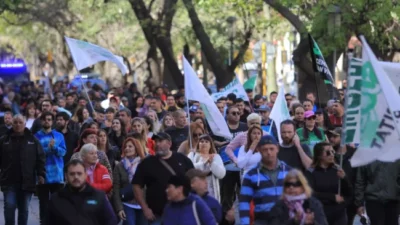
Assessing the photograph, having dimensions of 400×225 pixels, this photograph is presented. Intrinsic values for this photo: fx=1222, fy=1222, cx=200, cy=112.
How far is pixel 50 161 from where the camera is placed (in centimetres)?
1456

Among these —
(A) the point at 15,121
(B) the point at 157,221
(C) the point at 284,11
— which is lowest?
(B) the point at 157,221

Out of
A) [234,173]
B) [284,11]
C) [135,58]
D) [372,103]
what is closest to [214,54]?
[284,11]

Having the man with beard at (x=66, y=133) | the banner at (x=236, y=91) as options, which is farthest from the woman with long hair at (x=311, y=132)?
the banner at (x=236, y=91)

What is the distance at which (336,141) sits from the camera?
500 inches

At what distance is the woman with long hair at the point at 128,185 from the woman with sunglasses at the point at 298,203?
3486 millimetres

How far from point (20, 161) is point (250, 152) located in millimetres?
2906

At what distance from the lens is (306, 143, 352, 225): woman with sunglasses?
10664 mm

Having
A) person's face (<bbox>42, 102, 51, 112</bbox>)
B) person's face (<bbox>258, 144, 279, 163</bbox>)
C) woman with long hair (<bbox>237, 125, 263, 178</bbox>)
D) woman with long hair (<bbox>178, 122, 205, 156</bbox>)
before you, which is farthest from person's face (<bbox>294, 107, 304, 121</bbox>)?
person's face (<bbox>258, 144, 279, 163</bbox>)

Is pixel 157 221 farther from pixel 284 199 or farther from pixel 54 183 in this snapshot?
pixel 54 183

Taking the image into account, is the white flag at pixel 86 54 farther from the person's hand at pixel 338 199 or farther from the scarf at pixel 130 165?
the person's hand at pixel 338 199

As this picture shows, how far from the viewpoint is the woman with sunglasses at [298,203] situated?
8852mm

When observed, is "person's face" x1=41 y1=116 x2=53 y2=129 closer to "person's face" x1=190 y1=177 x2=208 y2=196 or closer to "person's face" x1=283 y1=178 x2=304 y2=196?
"person's face" x1=190 y1=177 x2=208 y2=196

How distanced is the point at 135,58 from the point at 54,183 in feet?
160

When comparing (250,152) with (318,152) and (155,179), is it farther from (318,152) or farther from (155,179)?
(318,152)
